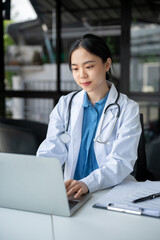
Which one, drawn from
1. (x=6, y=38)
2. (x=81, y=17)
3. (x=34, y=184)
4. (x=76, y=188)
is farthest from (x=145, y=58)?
(x=34, y=184)

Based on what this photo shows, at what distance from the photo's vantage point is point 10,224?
0.94 meters

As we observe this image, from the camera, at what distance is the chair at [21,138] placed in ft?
10.0

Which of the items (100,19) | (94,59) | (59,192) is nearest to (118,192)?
(59,192)

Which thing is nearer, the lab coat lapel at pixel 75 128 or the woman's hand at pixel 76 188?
the woman's hand at pixel 76 188

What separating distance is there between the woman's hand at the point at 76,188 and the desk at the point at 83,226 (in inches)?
4.8

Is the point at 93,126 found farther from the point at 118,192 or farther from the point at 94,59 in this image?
the point at 118,192

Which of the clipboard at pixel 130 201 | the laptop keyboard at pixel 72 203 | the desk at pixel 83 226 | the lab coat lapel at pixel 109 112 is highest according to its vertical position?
the lab coat lapel at pixel 109 112

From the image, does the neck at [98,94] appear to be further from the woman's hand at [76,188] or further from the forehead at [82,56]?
the woman's hand at [76,188]

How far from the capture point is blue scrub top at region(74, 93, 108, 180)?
1549 mm

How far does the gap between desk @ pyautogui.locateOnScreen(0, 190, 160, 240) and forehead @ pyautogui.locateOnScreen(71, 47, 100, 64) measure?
72 centimetres

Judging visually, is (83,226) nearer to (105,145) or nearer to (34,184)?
(34,184)

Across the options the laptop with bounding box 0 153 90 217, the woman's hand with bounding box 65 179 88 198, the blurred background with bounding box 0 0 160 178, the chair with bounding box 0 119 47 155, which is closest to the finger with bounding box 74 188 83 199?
the woman's hand with bounding box 65 179 88 198

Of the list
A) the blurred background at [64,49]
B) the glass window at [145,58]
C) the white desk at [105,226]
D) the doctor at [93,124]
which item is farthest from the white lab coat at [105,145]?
the glass window at [145,58]

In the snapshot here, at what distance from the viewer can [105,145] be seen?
58.2 inches
